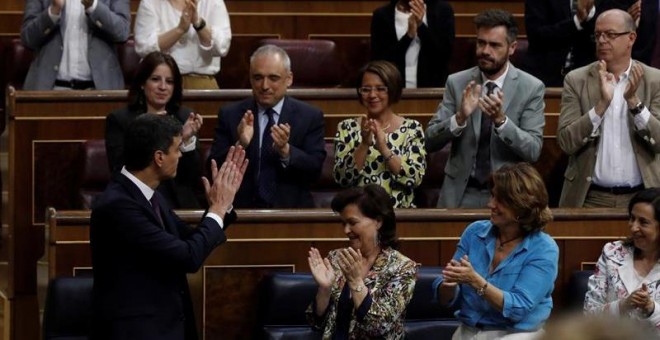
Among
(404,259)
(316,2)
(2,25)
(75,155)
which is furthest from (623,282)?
(2,25)

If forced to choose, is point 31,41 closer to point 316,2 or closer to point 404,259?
point 316,2

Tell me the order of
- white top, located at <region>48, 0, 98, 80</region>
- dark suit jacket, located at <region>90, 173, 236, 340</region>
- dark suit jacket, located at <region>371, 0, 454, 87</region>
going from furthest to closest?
dark suit jacket, located at <region>371, 0, 454, 87</region>
white top, located at <region>48, 0, 98, 80</region>
dark suit jacket, located at <region>90, 173, 236, 340</region>

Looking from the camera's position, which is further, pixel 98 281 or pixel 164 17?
pixel 164 17

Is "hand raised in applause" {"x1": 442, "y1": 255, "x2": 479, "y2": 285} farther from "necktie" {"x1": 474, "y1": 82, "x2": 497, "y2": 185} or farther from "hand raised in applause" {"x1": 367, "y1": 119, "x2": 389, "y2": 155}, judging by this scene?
"necktie" {"x1": 474, "y1": 82, "x2": 497, "y2": 185}

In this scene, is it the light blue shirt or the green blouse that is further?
the green blouse

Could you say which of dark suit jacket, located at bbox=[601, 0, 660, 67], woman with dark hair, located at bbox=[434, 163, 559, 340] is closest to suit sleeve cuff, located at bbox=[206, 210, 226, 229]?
woman with dark hair, located at bbox=[434, 163, 559, 340]

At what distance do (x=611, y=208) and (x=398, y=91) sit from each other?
890 millimetres

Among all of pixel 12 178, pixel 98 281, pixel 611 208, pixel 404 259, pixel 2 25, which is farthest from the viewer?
pixel 2 25

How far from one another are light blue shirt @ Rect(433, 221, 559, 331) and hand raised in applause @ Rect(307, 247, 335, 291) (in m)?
0.37

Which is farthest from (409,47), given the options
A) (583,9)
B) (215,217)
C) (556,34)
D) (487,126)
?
(215,217)

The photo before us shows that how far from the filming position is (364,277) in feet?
11.6

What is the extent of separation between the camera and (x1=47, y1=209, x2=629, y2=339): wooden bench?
4078 millimetres

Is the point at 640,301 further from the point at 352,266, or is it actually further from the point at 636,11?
the point at 636,11

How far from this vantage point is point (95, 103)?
5.28 m
